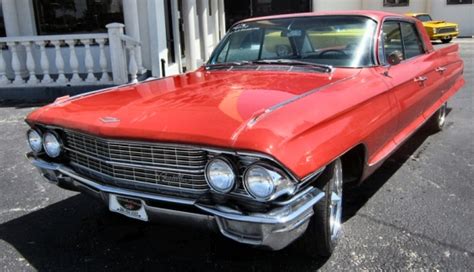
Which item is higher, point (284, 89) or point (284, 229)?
point (284, 89)

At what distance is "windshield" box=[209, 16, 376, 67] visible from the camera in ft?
12.7

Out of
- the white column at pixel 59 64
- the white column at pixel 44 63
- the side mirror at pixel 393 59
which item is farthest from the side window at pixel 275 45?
the white column at pixel 44 63

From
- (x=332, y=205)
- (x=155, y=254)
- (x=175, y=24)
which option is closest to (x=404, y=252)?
(x=332, y=205)

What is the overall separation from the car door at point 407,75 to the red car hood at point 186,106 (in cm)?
59

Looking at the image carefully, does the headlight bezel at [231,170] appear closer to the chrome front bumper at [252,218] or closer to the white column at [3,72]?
the chrome front bumper at [252,218]

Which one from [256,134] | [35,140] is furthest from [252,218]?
[35,140]

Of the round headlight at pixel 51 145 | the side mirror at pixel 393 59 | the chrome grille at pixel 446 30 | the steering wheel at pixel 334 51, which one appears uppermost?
the steering wheel at pixel 334 51

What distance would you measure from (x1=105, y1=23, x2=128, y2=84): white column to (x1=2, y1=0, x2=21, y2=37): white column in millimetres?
2391

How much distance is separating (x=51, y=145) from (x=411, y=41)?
366 cm

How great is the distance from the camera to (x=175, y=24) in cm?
1096

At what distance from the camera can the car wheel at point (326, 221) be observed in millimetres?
2750

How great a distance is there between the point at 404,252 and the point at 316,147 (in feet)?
3.57

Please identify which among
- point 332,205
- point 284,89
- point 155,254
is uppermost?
point 284,89

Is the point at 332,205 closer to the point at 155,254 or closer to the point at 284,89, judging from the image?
the point at 284,89
